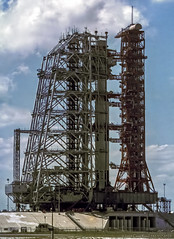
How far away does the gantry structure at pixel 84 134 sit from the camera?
143750 mm

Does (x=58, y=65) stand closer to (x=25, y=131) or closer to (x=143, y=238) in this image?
(x=25, y=131)

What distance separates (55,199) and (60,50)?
3236cm

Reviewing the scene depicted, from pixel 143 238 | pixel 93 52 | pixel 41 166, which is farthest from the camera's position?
pixel 93 52

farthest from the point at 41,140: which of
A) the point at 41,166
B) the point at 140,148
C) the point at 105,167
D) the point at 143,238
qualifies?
the point at 143,238

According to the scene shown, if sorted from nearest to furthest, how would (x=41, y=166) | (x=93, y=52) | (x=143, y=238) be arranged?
(x=143, y=238), (x=41, y=166), (x=93, y=52)

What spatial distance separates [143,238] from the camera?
10075 centimetres

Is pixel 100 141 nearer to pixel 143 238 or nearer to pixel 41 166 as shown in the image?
pixel 41 166

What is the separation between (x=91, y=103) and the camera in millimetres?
147375

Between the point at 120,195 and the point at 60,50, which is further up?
the point at 60,50

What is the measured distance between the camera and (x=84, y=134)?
482 ft

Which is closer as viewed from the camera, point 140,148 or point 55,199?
point 55,199

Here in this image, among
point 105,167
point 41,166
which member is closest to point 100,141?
point 105,167

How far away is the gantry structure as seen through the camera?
144 m

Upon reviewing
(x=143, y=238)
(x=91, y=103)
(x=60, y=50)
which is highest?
(x=60, y=50)
